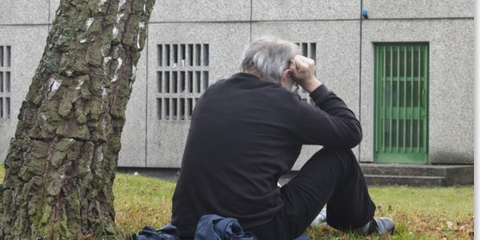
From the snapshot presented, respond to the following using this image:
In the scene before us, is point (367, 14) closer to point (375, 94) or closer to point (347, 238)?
point (375, 94)

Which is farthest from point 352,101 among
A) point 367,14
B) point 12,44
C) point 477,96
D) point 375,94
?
point 477,96

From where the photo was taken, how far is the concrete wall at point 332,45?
14.6m

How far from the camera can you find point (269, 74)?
493cm

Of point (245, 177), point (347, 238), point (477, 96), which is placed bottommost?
point (347, 238)

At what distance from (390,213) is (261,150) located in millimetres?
3037

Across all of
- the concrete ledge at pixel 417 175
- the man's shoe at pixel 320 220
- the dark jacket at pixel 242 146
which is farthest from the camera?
the concrete ledge at pixel 417 175

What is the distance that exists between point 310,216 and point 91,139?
4.41 feet

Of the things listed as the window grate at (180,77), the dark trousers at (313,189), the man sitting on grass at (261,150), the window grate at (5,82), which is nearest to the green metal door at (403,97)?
the window grate at (180,77)

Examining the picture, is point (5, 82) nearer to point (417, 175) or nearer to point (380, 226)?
point (417, 175)

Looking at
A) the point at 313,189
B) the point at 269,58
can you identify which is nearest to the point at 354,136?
the point at 313,189

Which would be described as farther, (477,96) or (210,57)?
(210,57)

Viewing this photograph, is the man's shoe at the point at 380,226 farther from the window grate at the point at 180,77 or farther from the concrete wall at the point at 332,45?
the window grate at the point at 180,77

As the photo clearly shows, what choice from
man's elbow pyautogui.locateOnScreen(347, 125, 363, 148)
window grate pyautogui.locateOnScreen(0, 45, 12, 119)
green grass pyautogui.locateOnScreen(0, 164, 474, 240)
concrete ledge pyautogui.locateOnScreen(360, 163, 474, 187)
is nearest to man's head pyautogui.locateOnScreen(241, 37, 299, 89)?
man's elbow pyautogui.locateOnScreen(347, 125, 363, 148)

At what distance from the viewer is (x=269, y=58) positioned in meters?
4.93
